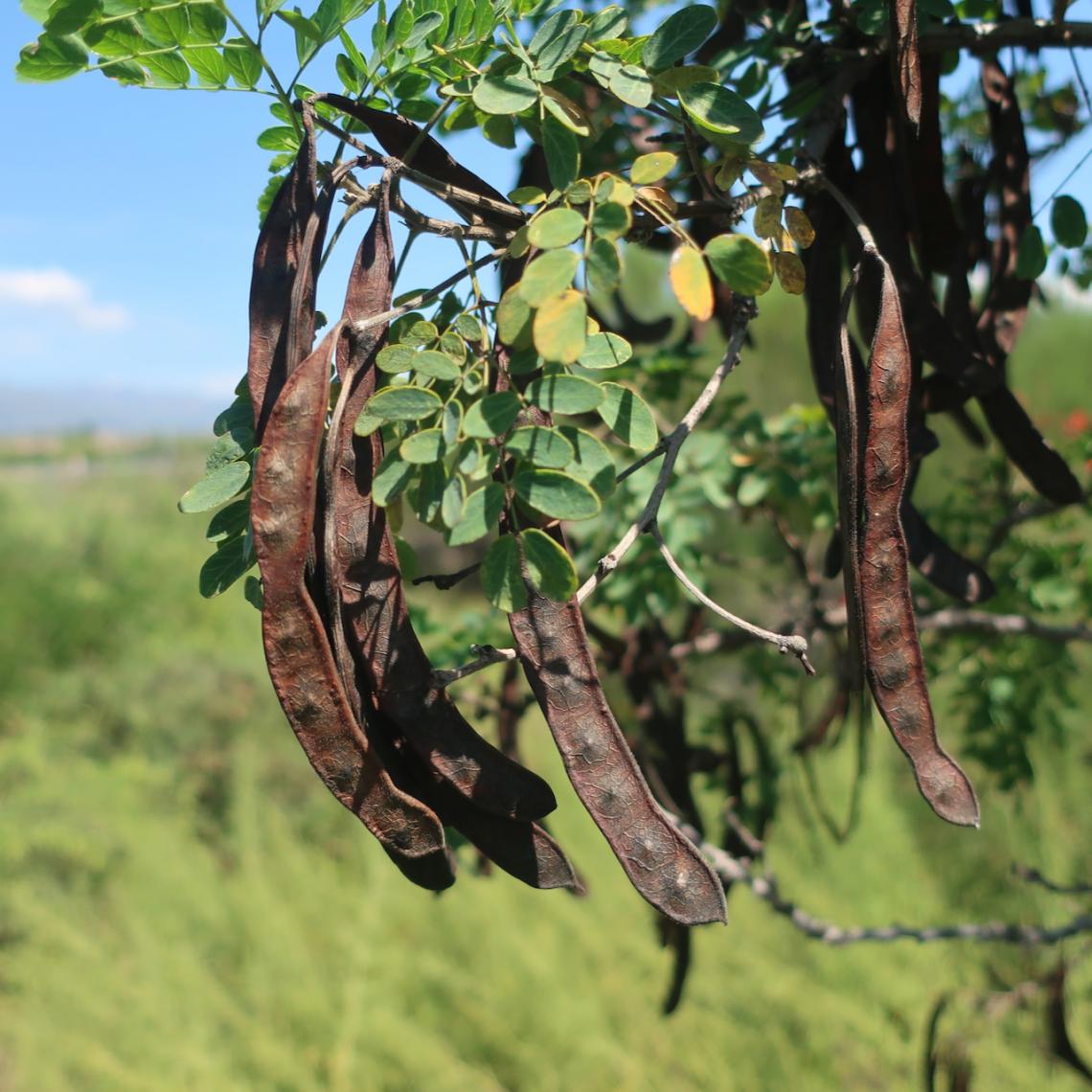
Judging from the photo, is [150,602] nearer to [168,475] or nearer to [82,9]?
[168,475]

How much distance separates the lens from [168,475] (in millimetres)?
13570

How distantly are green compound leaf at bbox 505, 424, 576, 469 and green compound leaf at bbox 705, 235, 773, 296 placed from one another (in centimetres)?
15

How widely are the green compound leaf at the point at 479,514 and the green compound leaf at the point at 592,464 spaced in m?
0.05

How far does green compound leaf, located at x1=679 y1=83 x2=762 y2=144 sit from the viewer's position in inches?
25.1

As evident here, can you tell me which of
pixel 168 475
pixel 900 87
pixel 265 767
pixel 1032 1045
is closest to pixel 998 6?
pixel 900 87

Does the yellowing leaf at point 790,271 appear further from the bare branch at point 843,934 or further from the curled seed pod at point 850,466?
the bare branch at point 843,934

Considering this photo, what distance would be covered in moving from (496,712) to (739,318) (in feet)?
2.50

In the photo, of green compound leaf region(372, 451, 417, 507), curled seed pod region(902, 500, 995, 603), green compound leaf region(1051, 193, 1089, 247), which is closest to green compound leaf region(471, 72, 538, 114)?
green compound leaf region(372, 451, 417, 507)

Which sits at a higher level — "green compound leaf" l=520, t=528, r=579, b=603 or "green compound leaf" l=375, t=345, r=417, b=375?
"green compound leaf" l=375, t=345, r=417, b=375

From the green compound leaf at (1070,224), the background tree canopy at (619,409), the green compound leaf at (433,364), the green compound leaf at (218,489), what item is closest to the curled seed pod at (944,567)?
the background tree canopy at (619,409)

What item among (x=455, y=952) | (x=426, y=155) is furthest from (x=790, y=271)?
(x=455, y=952)

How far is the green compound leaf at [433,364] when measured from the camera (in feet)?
1.96

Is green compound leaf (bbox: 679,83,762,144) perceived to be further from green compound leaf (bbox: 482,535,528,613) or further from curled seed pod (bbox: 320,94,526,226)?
green compound leaf (bbox: 482,535,528,613)

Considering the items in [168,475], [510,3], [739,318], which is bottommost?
[739,318]
